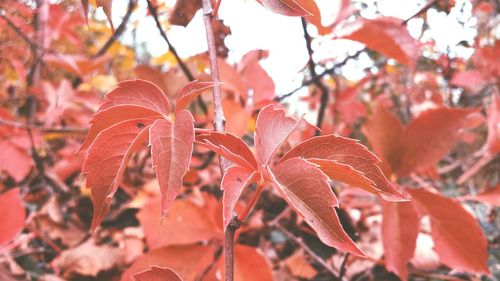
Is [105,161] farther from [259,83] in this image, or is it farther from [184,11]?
[259,83]

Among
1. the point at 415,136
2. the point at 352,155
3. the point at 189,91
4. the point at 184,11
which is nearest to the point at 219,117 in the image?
the point at 189,91

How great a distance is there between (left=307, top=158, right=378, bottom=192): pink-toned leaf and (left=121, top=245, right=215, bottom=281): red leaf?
565 millimetres

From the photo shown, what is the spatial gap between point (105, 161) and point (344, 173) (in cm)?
25

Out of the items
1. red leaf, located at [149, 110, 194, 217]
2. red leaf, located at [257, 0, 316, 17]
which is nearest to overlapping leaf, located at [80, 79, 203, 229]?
red leaf, located at [149, 110, 194, 217]

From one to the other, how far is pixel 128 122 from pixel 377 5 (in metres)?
1.00

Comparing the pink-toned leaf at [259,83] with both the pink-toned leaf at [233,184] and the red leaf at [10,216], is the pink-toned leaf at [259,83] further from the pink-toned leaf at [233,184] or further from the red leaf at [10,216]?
the pink-toned leaf at [233,184]

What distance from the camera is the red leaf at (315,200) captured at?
16.1 inches

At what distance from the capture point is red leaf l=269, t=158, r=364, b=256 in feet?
1.34

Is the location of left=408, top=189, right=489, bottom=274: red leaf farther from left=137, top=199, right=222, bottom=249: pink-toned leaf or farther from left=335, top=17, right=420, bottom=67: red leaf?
left=137, top=199, right=222, bottom=249: pink-toned leaf

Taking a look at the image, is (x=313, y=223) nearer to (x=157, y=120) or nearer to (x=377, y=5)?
(x=157, y=120)

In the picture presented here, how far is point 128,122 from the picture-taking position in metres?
0.49

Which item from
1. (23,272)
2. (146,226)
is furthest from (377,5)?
(23,272)

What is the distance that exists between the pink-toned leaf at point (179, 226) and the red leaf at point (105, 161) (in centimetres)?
47

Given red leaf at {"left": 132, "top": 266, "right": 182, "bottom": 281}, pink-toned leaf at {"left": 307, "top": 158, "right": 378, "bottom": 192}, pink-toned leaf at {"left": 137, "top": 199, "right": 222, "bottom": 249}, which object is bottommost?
pink-toned leaf at {"left": 137, "top": 199, "right": 222, "bottom": 249}
